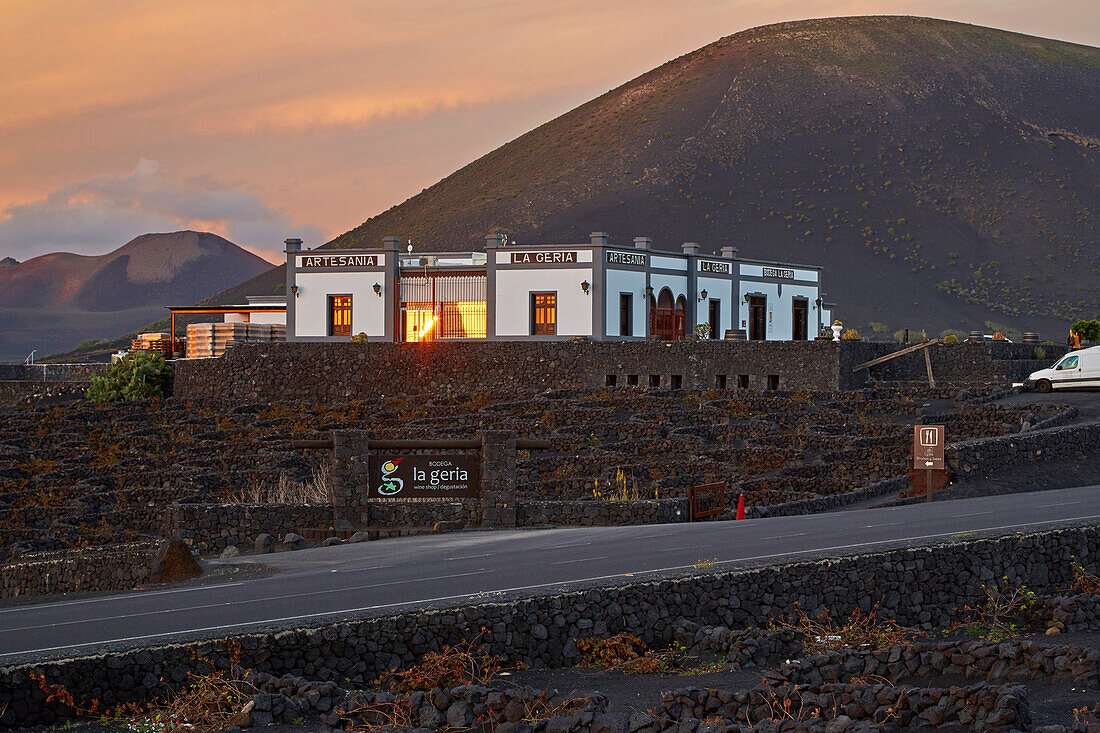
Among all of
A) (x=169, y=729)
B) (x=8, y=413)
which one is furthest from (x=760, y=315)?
(x=169, y=729)

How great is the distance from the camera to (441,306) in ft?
181

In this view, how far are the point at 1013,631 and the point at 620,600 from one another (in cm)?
426

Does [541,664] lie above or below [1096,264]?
below

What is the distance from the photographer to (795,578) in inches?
581

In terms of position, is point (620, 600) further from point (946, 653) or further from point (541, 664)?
point (946, 653)

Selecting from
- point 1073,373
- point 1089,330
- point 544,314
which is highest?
point 544,314

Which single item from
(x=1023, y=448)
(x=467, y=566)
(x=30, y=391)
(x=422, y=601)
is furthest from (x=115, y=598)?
(x=30, y=391)

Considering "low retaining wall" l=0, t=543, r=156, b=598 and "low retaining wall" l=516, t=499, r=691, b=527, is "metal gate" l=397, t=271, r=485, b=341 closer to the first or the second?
"low retaining wall" l=516, t=499, r=691, b=527

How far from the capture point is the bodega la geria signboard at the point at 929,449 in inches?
998

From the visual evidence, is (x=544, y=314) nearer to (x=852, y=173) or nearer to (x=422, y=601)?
(x=422, y=601)

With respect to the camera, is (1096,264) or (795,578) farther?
(1096,264)

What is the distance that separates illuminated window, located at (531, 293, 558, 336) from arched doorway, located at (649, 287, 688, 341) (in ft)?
14.6

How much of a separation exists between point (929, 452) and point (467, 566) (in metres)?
11.8

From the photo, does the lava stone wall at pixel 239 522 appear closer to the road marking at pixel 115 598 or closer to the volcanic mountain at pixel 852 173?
the road marking at pixel 115 598
